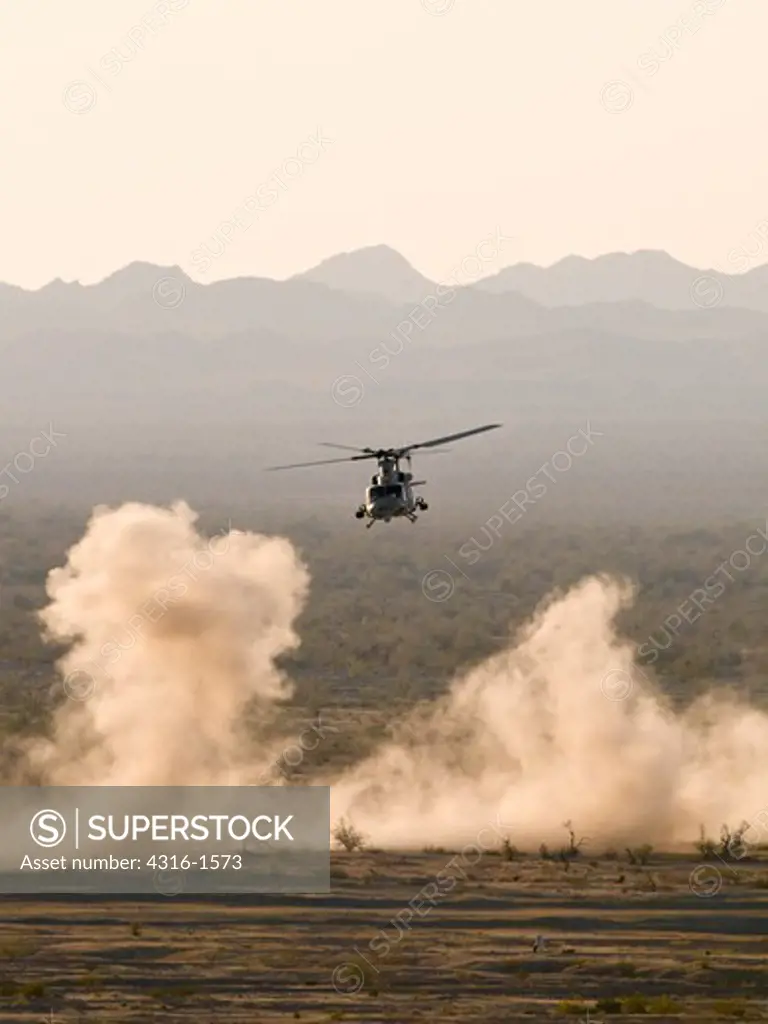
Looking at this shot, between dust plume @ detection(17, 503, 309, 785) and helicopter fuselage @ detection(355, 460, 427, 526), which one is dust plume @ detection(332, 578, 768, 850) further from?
helicopter fuselage @ detection(355, 460, 427, 526)

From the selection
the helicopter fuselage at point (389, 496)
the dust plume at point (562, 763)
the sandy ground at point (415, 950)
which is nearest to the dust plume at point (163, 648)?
the dust plume at point (562, 763)

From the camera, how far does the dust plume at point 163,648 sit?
64462mm

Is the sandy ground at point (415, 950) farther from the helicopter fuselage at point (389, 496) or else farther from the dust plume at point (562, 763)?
the helicopter fuselage at point (389, 496)

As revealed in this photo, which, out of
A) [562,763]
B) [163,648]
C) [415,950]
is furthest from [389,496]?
[415,950]

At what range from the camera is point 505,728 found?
2694 inches

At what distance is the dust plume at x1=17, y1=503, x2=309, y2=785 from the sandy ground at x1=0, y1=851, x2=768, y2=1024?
11724 mm

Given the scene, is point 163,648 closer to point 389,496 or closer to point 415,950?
point 389,496

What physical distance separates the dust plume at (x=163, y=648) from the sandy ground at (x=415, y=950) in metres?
11.7

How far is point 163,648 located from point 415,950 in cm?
2261

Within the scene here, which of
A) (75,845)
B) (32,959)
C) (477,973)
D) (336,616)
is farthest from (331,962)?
(336,616)

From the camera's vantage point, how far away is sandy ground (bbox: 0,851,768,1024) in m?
42.2

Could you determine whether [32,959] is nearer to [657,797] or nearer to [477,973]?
[477,973]

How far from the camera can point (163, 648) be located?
6712 centimetres

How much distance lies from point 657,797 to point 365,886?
435 inches
